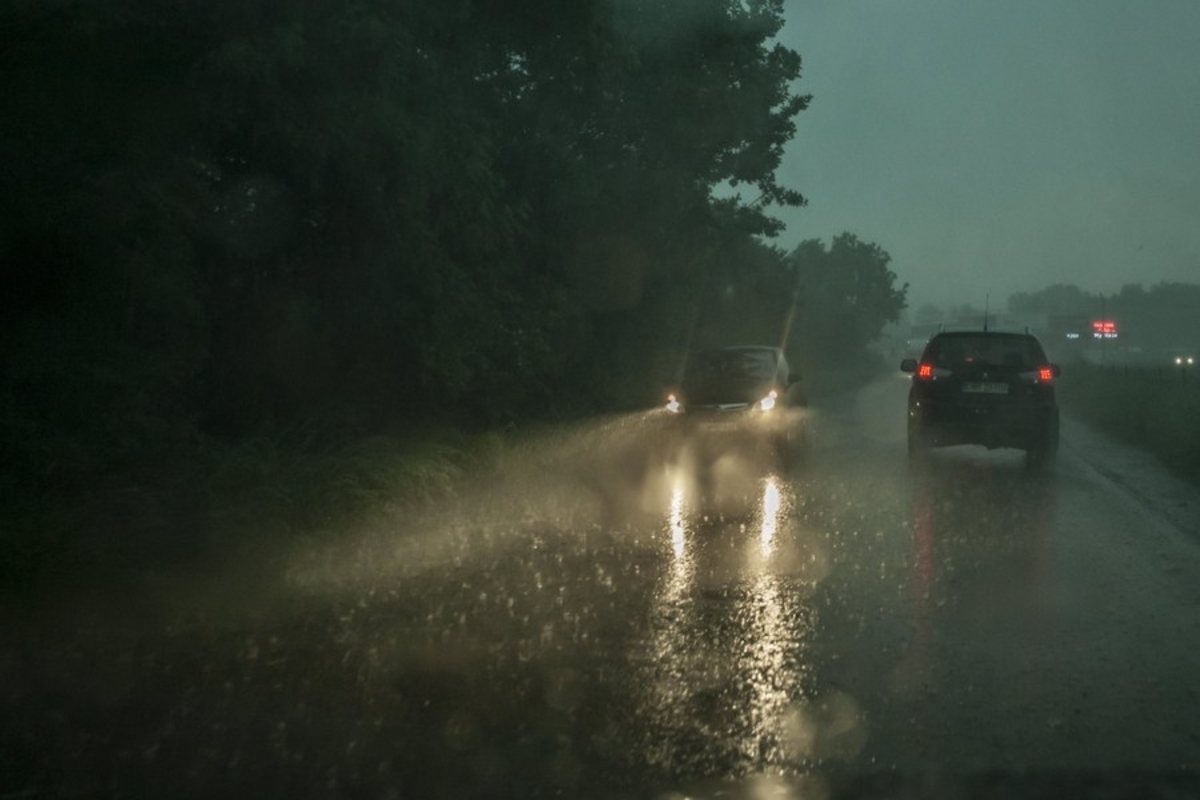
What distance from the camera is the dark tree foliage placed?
1088 centimetres

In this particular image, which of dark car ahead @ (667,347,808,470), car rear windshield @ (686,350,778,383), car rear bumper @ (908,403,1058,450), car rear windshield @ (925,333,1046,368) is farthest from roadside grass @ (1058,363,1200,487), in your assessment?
car rear windshield @ (686,350,778,383)

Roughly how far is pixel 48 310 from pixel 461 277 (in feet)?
19.1

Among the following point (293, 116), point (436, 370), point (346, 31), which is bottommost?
point (436, 370)

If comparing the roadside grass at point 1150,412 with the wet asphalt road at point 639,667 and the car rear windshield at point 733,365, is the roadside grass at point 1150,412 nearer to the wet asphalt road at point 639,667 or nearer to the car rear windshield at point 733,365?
the car rear windshield at point 733,365

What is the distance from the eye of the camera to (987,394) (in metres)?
17.0

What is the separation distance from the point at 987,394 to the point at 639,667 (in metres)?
11.4

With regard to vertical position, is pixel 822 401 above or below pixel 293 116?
below

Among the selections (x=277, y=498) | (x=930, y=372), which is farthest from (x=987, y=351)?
(x=277, y=498)

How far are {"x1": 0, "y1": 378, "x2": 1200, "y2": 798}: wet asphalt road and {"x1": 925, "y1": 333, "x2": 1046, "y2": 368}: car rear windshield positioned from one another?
536cm

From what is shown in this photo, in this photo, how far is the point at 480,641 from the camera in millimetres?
7508

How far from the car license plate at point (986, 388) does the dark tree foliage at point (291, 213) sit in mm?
6298

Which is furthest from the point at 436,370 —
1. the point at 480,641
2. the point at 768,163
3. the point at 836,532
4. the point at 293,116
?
the point at 768,163

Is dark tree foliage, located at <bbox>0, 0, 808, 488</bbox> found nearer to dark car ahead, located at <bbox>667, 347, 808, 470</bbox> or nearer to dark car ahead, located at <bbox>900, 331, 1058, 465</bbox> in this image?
dark car ahead, located at <bbox>667, 347, 808, 470</bbox>

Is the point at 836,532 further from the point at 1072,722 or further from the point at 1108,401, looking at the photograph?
the point at 1108,401
